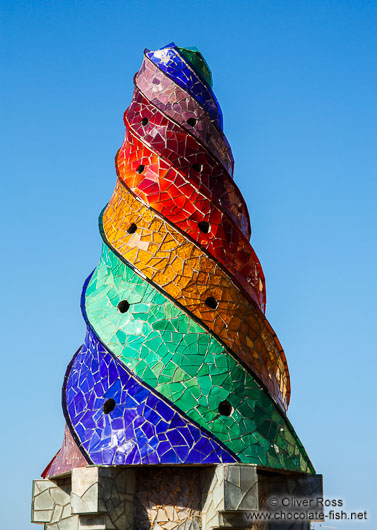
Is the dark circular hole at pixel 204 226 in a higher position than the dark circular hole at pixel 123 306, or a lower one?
higher

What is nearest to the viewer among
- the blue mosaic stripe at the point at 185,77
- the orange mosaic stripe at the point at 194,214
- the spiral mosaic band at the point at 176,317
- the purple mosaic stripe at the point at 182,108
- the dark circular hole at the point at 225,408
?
the spiral mosaic band at the point at 176,317

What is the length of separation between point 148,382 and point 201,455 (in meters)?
1.31

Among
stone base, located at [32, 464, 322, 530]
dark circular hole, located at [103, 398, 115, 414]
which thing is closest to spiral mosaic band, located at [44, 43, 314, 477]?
dark circular hole, located at [103, 398, 115, 414]

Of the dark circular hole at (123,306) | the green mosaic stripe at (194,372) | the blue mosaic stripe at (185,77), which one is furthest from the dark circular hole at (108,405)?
the blue mosaic stripe at (185,77)

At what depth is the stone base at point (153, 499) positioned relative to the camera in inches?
515

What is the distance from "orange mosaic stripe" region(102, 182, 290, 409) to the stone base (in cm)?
173

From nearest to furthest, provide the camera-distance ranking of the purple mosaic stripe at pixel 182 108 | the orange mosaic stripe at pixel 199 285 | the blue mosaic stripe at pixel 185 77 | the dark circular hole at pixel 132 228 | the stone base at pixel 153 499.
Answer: the stone base at pixel 153 499 → the orange mosaic stripe at pixel 199 285 → the dark circular hole at pixel 132 228 → the purple mosaic stripe at pixel 182 108 → the blue mosaic stripe at pixel 185 77

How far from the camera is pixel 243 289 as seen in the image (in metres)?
14.9

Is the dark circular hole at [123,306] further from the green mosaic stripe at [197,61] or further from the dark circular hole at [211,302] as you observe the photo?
the green mosaic stripe at [197,61]

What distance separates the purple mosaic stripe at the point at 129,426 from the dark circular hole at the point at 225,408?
50 centimetres

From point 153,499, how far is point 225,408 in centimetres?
165

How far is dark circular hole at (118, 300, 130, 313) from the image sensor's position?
14.6 meters

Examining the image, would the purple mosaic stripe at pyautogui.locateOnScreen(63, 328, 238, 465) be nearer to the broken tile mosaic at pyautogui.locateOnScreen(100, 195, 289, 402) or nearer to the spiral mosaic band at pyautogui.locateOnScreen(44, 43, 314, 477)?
the spiral mosaic band at pyautogui.locateOnScreen(44, 43, 314, 477)

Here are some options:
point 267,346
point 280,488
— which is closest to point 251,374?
point 267,346
